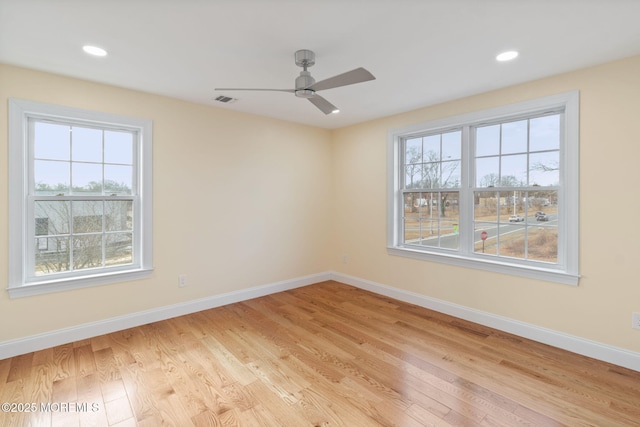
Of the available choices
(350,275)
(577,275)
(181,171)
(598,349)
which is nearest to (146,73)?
(181,171)

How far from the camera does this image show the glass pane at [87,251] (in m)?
2.97

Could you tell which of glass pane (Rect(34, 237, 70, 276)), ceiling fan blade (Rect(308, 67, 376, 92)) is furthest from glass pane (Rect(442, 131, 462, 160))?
glass pane (Rect(34, 237, 70, 276))

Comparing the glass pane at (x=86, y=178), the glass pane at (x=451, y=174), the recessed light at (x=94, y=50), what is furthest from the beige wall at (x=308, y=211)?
the recessed light at (x=94, y=50)

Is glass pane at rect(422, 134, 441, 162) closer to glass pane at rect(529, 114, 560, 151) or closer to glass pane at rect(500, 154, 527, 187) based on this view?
glass pane at rect(500, 154, 527, 187)

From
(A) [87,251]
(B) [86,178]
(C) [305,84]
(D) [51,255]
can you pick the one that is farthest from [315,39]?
(D) [51,255]

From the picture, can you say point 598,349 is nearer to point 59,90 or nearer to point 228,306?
point 228,306

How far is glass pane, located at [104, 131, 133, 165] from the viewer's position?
3.11m

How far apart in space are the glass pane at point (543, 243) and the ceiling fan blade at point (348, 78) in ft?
7.68

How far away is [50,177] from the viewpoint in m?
2.82

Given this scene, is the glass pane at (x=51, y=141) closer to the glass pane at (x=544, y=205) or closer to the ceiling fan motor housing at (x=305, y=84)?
the ceiling fan motor housing at (x=305, y=84)

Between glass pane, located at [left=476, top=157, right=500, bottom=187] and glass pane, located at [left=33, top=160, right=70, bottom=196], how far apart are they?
428cm

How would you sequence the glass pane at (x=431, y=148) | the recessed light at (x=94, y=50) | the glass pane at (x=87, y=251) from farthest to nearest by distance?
1. the glass pane at (x=431, y=148)
2. the glass pane at (x=87, y=251)
3. the recessed light at (x=94, y=50)

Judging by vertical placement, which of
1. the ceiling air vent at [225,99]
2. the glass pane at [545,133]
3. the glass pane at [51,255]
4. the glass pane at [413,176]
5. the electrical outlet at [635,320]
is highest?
the ceiling air vent at [225,99]

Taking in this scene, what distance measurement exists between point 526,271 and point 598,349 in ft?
2.58
